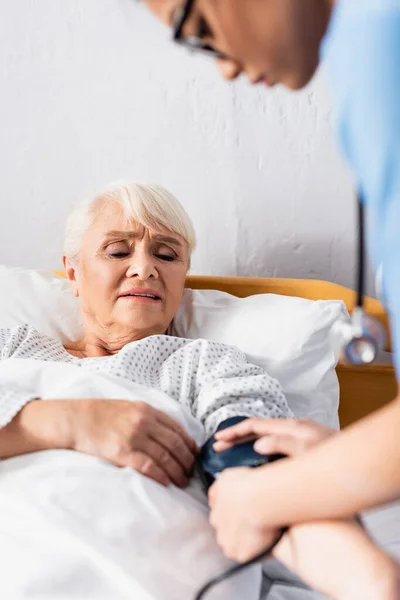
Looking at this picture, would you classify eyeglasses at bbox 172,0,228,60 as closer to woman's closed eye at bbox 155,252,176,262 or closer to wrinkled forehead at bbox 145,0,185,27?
wrinkled forehead at bbox 145,0,185,27

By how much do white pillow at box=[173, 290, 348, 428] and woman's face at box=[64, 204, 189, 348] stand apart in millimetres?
121

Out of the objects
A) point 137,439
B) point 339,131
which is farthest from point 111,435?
point 339,131

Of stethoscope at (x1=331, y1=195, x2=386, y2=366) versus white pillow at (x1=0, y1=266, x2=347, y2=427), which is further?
white pillow at (x1=0, y1=266, x2=347, y2=427)

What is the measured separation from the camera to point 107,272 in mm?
1506

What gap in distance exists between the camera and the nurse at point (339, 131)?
0.55 metres

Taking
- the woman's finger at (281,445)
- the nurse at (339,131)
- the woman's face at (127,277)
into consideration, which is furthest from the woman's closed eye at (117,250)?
the nurse at (339,131)

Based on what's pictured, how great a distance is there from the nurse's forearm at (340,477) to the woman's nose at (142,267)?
750 mm

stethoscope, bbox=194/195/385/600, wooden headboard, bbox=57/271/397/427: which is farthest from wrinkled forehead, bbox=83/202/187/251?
stethoscope, bbox=194/195/385/600

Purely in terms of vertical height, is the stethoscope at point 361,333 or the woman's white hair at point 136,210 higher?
the stethoscope at point 361,333

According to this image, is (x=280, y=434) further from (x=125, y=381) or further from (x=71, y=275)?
(x=71, y=275)

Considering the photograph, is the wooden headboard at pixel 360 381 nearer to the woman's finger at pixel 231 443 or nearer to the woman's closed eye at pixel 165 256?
the woman's closed eye at pixel 165 256

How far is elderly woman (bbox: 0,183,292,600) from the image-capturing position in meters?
1.03

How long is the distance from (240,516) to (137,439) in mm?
315

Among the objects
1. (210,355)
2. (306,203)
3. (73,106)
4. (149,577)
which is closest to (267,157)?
(306,203)
